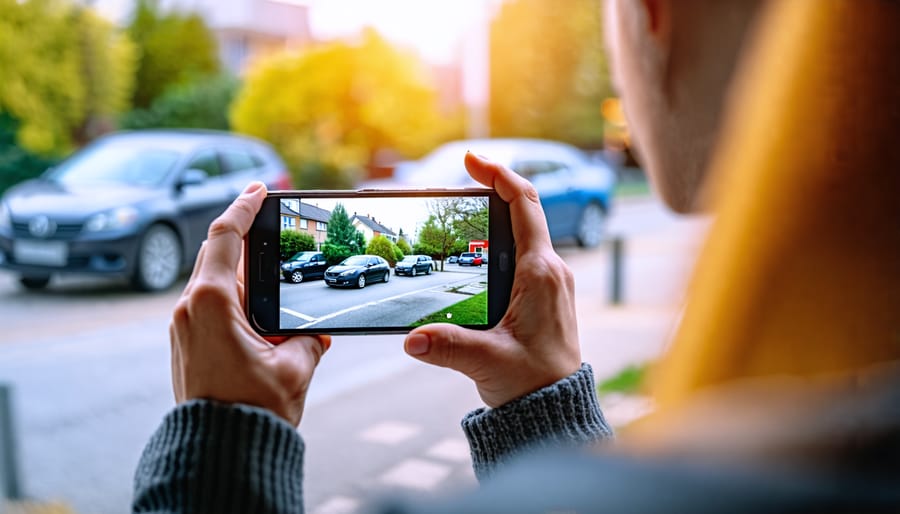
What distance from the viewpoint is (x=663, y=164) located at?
1140 mm

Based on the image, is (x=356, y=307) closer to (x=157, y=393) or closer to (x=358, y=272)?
(x=358, y=272)

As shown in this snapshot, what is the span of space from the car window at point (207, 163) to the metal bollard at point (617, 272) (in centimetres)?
218

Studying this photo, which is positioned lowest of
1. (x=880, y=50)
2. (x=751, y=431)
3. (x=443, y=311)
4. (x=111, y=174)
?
(x=111, y=174)

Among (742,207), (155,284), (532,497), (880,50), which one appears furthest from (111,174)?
(532,497)

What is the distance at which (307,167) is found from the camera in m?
7.78

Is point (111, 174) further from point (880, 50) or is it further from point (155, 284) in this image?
point (880, 50)

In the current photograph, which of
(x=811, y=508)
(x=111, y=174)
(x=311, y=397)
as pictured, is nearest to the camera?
(x=811, y=508)

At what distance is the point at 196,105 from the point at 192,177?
6.51m

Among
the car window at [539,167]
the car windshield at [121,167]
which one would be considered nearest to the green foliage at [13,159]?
the car windshield at [121,167]

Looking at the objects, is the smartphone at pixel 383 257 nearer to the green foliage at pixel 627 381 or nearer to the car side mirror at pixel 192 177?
the green foliage at pixel 627 381

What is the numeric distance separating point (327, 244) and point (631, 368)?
8.09 feet

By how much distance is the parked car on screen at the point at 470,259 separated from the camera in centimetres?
89

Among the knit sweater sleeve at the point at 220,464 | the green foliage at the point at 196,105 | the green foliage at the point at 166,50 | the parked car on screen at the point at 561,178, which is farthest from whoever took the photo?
the green foliage at the point at 196,105

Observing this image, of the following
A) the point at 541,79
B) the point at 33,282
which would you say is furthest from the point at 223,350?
the point at 541,79
